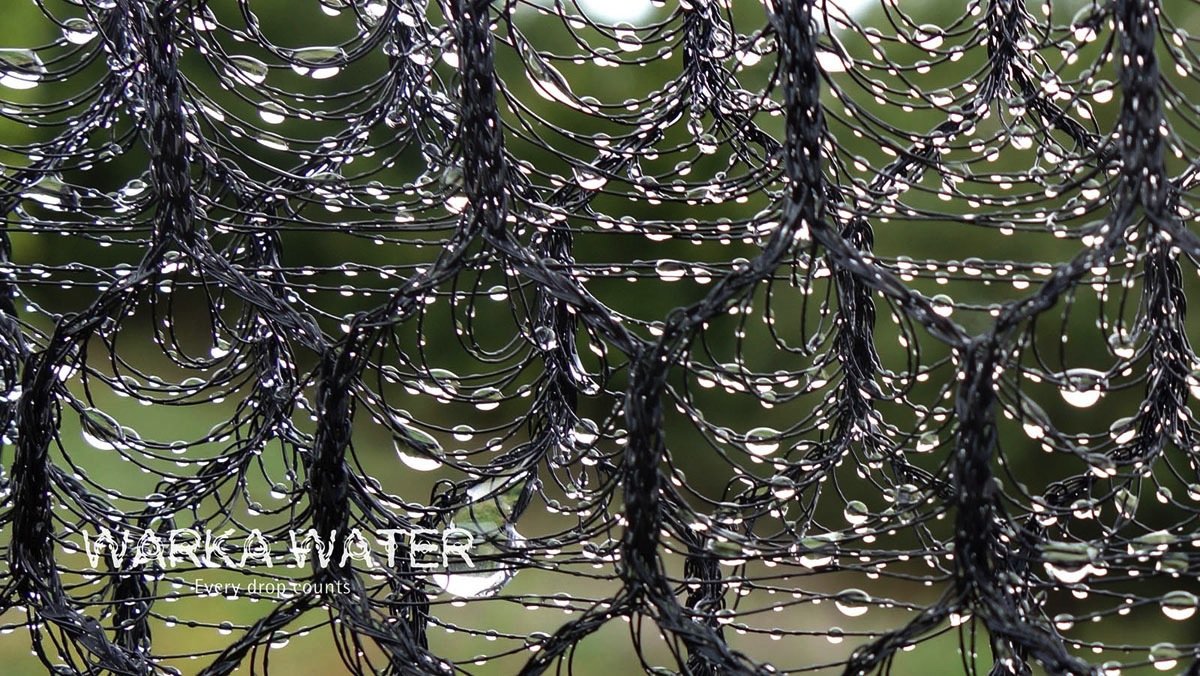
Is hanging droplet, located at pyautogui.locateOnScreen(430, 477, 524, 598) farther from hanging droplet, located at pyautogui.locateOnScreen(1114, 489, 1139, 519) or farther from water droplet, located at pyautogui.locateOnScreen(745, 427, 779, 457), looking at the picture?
hanging droplet, located at pyautogui.locateOnScreen(1114, 489, 1139, 519)

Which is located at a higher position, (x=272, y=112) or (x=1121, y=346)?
(x=272, y=112)

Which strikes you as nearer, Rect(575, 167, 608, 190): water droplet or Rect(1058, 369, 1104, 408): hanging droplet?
Rect(1058, 369, 1104, 408): hanging droplet

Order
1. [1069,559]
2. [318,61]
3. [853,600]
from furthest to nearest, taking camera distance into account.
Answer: [318,61]
[853,600]
[1069,559]

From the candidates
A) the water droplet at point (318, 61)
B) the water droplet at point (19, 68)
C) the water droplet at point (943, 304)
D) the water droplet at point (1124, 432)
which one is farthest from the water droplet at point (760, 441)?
the water droplet at point (19, 68)

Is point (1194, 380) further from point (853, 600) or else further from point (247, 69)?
point (247, 69)

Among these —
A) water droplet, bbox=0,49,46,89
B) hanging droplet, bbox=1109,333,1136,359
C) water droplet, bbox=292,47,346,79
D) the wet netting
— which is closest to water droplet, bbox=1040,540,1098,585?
the wet netting

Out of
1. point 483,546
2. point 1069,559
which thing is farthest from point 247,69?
point 1069,559

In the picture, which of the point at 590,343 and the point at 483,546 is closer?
the point at 483,546

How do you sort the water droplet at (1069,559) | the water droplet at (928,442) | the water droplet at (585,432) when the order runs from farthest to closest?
the water droplet at (585,432)
the water droplet at (928,442)
the water droplet at (1069,559)

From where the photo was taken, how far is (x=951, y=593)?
1.48ft

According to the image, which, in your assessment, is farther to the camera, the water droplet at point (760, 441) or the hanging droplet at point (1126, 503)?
the hanging droplet at point (1126, 503)

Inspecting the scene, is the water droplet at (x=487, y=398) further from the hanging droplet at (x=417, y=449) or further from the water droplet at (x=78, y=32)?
the water droplet at (x=78, y=32)

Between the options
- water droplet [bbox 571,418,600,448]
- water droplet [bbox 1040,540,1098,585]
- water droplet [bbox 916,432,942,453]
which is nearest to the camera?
water droplet [bbox 1040,540,1098,585]

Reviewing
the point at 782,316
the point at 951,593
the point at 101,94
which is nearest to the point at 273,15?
the point at 782,316
